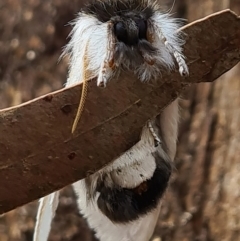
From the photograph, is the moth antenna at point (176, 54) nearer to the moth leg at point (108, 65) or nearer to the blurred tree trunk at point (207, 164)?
the moth leg at point (108, 65)

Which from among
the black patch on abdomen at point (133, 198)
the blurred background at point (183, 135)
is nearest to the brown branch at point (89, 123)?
the black patch on abdomen at point (133, 198)

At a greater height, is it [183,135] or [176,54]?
[176,54]

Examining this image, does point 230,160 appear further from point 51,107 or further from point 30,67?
point 51,107

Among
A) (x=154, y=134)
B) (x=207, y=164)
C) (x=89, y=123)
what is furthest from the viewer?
(x=207, y=164)

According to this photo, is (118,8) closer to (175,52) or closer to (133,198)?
(175,52)

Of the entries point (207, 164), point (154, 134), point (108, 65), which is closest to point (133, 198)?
point (154, 134)

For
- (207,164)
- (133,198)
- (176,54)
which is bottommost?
(207,164)

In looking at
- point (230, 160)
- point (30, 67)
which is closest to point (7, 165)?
point (230, 160)
